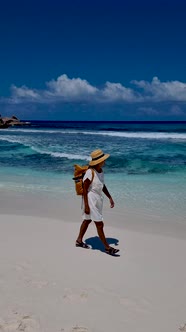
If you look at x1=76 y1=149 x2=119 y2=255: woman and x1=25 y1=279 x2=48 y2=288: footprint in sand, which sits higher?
x1=76 y1=149 x2=119 y2=255: woman

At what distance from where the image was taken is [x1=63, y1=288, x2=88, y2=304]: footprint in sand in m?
3.77

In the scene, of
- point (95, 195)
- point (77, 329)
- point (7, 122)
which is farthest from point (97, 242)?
point (7, 122)

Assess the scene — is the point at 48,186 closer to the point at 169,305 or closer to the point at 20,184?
the point at 20,184

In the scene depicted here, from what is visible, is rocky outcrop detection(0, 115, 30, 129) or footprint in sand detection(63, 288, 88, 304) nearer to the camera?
footprint in sand detection(63, 288, 88, 304)

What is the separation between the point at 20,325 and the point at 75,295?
0.76 metres

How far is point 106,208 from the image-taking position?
322 inches

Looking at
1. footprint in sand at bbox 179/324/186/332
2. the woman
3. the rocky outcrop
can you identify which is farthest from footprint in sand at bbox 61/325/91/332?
the rocky outcrop

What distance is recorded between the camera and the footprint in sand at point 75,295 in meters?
3.77

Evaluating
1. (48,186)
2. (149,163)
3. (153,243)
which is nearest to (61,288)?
(153,243)

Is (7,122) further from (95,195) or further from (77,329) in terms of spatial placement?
(77,329)

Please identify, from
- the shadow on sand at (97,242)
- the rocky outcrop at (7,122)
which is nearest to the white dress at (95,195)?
the shadow on sand at (97,242)

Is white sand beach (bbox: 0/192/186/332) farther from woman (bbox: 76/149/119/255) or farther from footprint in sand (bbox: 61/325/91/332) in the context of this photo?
woman (bbox: 76/149/119/255)

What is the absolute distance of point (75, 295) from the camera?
3.85 m

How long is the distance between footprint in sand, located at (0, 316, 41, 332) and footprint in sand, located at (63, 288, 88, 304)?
1.76 ft
